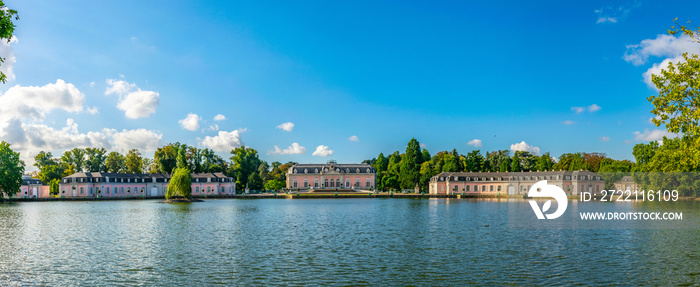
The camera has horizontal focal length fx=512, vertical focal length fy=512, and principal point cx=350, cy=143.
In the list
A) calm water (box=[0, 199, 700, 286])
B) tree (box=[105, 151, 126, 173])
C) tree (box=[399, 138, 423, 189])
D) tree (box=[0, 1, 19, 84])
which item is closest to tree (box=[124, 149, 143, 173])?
tree (box=[105, 151, 126, 173])

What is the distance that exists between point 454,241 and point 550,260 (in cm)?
574

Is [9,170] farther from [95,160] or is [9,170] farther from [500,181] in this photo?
[500,181]

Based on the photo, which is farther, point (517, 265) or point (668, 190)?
point (668, 190)

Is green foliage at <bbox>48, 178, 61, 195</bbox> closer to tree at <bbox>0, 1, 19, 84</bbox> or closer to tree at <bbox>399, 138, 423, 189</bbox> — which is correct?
tree at <bbox>399, 138, 423, 189</bbox>

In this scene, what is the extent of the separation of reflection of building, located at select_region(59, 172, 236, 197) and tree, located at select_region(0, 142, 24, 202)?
Result: 73.8 feet

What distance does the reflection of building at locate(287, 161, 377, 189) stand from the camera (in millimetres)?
117500

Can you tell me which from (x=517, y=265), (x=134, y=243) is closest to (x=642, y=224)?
(x=517, y=265)

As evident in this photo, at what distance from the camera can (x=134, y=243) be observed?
2316cm

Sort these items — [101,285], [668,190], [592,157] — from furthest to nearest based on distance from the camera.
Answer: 1. [592,157]
2. [668,190]
3. [101,285]

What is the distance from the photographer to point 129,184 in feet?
307

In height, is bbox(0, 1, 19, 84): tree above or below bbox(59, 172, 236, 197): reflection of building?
above

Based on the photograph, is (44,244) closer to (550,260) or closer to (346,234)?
(346,234)

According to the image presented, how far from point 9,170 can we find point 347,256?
63.4 metres

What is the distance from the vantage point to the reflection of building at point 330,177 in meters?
118
